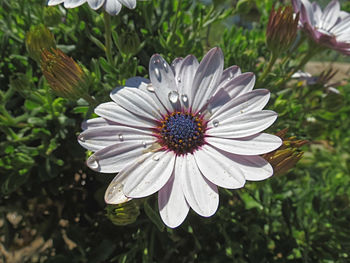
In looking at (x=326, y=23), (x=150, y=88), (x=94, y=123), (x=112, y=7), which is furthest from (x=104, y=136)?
(x=326, y=23)

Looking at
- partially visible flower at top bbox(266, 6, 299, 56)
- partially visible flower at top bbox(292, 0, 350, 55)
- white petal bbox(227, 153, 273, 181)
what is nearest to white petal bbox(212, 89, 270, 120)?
white petal bbox(227, 153, 273, 181)

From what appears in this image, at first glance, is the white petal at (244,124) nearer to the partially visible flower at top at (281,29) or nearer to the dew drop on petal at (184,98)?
the dew drop on petal at (184,98)

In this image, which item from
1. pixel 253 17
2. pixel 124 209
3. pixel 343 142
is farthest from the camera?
pixel 253 17

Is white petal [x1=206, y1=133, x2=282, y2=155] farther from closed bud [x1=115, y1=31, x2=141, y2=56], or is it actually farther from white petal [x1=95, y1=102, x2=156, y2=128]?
closed bud [x1=115, y1=31, x2=141, y2=56]

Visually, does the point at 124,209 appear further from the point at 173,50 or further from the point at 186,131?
the point at 173,50

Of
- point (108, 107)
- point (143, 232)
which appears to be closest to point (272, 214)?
point (143, 232)

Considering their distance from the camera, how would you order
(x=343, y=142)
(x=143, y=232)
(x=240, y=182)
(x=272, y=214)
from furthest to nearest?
1. (x=343, y=142)
2. (x=272, y=214)
3. (x=143, y=232)
4. (x=240, y=182)

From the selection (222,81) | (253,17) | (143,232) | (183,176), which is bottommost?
(143,232)
